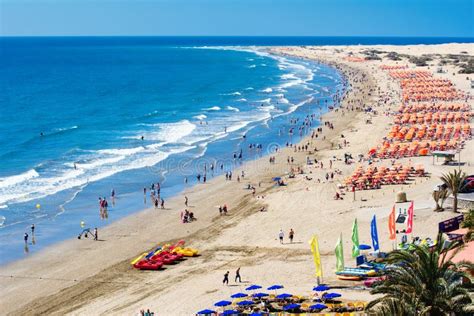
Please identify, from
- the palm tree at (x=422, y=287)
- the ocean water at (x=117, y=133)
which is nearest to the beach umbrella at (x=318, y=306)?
the palm tree at (x=422, y=287)

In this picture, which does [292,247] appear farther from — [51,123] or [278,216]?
[51,123]

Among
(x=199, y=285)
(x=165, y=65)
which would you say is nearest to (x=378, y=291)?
(x=199, y=285)

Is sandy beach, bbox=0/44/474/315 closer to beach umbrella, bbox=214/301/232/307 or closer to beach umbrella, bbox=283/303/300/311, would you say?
beach umbrella, bbox=214/301/232/307

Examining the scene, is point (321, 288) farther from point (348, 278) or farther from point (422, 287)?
point (422, 287)

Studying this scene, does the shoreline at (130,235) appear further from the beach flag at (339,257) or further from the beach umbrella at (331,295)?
the beach umbrella at (331,295)

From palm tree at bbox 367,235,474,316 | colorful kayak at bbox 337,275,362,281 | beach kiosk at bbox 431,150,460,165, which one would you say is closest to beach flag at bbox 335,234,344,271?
colorful kayak at bbox 337,275,362,281

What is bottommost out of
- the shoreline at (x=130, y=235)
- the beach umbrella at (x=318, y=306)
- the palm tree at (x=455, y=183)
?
the shoreline at (x=130, y=235)
